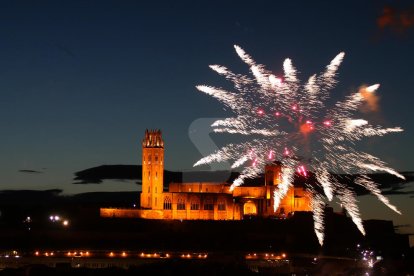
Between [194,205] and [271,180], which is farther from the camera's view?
[271,180]

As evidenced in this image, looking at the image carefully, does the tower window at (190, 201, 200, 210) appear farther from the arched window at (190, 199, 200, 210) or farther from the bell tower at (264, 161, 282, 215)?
the bell tower at (264, 161, 282, 215)

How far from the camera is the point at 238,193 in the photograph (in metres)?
146

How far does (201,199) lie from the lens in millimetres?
139750

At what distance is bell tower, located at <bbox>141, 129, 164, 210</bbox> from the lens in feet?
465

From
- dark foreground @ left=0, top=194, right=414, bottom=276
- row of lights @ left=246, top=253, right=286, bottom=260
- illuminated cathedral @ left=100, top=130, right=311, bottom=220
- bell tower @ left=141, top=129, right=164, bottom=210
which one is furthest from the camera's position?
bell tower @ left=141, top=129, right=164, bottom=210

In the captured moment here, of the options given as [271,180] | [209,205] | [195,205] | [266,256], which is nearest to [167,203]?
[195,205]

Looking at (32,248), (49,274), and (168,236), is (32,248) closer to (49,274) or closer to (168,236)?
(168,236)

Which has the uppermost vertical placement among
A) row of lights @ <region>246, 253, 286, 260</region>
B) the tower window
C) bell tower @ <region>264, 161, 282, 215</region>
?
bell tower @ <region>264, 161, 282, 215</region>

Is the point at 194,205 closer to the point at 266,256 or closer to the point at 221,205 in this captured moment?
the point at 221,205

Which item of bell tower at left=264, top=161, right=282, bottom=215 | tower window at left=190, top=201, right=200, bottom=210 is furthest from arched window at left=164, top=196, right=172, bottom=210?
bell tower at left=264, top=161, right=282, bottom=215

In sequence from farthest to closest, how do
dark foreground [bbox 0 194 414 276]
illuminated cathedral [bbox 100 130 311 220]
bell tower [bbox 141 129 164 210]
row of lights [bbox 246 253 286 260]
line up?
bell tower [bbox 141 129 164 210]
illuminated cathedral [bbox 100 130 311 220]
row of lights [bbox 246 253 286 260]
dark foreground [bbox 0 194 414 276]

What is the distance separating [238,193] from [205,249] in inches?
1305

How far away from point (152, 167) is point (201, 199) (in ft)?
37.5

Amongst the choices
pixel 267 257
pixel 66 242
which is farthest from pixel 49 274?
pixel 66 242
